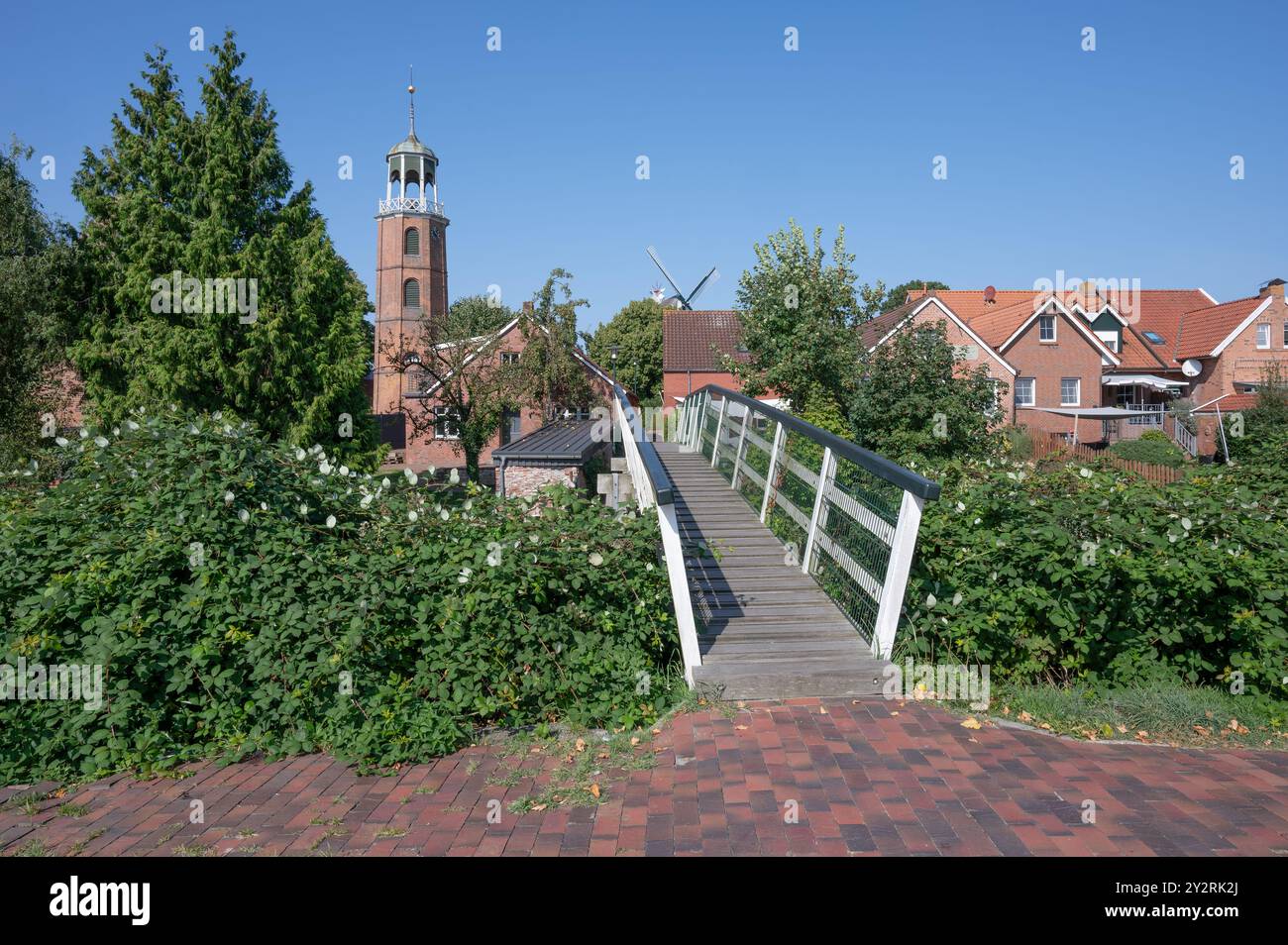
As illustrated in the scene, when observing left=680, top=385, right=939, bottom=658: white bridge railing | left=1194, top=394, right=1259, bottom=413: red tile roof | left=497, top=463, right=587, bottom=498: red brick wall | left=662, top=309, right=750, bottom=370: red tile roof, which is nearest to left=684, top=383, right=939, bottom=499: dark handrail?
left=680, top=385, right=939, bottom=658: white bridge railing

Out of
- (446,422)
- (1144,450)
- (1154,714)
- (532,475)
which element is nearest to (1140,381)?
(1144,450)

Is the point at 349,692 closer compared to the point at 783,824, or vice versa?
the point at 783,824

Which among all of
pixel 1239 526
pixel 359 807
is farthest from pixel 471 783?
pixel 1239 526

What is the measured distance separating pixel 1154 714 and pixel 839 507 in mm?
2831

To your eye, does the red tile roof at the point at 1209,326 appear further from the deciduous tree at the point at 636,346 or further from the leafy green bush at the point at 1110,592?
the leafy green bush at the point at 1110,592

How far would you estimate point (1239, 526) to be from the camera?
647 centimetres

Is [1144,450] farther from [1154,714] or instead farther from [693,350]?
[1154,714]

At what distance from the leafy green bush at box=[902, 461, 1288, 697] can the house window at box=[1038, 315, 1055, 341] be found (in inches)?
1441

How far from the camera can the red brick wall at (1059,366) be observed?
39.8 m

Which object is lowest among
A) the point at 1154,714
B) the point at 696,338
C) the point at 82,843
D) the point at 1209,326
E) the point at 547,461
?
the point at 82,843

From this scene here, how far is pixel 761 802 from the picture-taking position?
452 cm
